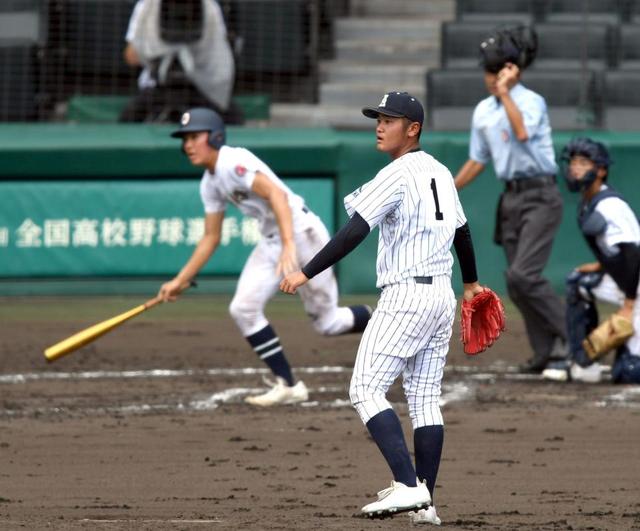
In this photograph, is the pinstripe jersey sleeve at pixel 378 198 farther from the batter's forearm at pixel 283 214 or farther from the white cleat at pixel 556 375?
the white cleat at pixel 556 375

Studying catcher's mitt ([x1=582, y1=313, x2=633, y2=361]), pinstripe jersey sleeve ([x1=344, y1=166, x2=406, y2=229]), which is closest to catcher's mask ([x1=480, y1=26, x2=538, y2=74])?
catcher's mitt ([x1=582, y1=313, x2=633, y2=361])

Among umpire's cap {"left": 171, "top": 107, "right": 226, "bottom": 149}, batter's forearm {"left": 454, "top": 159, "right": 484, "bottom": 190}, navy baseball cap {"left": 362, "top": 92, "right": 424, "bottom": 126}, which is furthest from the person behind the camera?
batter's forearm {"left": 454, "top": 159, "right": 484, "bottom": 190}

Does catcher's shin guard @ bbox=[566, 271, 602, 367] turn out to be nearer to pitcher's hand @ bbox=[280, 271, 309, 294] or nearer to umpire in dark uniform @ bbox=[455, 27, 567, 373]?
umpire in dark uniform @ bbox=[455, 27, 567, 373]

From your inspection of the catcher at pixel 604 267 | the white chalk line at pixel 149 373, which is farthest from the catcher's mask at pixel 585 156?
the white chalk line at pixel 149 373

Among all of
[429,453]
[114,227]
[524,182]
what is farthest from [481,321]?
[114,227]

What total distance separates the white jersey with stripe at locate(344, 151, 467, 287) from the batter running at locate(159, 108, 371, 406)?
2662mm

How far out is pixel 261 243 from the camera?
8.70 metres

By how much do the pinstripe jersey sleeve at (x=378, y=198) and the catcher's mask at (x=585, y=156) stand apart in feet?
11.5

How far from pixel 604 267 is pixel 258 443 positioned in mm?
2635

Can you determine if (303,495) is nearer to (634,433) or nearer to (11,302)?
(634,433)

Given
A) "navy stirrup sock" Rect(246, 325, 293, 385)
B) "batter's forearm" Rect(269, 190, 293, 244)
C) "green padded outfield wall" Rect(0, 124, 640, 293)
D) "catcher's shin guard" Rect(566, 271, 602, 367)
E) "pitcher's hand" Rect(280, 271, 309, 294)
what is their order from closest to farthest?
"pitcher's hand" Rect(280, 271, 309, 294)
"batter's forearm" Rect(269, 190, 293, 244)
"navy stirrup sock" Rect(246, 325, 293, 385)
"catcher's shin guard" Rect(566, 271, 602, 367)
"green padded outfield wall" Rect(0, 124, 640, 293)

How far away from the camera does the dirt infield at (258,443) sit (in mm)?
5941

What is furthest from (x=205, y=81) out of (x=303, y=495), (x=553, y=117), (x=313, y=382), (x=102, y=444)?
(x=303, y=495)

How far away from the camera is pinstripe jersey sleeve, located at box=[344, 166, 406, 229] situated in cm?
552
